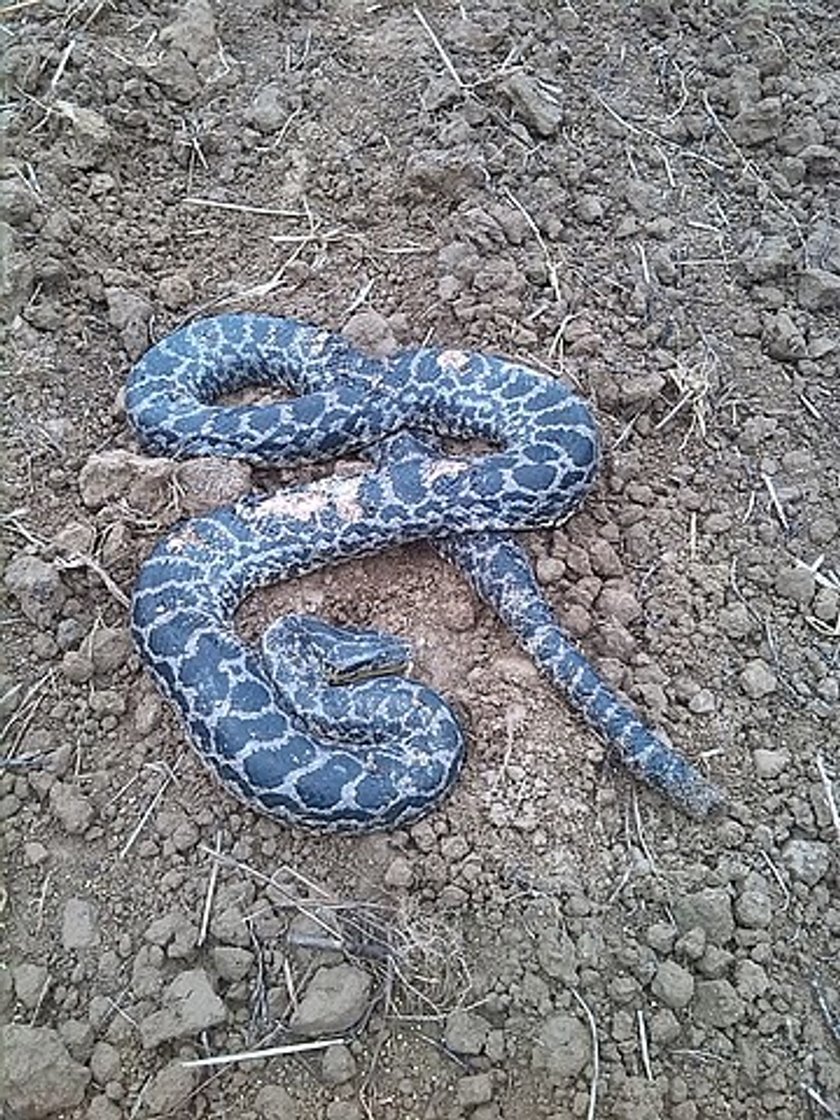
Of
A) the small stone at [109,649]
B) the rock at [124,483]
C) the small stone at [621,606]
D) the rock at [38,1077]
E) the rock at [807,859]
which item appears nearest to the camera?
the rock at [38,1077]

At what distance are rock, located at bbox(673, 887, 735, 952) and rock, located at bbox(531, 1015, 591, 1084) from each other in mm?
559

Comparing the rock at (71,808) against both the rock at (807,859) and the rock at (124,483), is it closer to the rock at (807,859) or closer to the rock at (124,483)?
the rock at (124,483)

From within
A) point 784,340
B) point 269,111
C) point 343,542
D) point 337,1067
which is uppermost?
point 269,111

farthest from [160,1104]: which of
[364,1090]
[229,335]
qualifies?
[229,335]

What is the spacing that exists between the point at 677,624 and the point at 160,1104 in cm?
282

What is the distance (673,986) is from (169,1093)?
5.84 feet

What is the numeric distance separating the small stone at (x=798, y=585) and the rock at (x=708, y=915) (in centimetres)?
152

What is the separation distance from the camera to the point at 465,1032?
16.0 ft

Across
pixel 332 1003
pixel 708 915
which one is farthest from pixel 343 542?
pixel 708 915

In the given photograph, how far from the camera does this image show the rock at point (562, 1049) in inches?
189

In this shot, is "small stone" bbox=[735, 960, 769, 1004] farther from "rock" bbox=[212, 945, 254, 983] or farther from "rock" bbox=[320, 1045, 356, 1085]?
"rock" bbox=[212, 945, 254, 983]

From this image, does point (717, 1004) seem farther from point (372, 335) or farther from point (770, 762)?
point (372, 335)

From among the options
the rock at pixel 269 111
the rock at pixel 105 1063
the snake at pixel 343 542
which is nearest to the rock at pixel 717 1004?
the snake at pixel 343 542

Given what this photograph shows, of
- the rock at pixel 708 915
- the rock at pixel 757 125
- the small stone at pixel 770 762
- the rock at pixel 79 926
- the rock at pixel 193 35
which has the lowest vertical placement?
the rock at pixel 79 926
